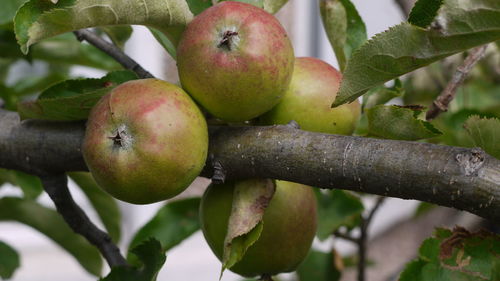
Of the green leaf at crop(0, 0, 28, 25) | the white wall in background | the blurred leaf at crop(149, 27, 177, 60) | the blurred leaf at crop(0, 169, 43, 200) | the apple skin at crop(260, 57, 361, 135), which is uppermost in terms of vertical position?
the blurred leaf at crop(149, 27, 177, 60)

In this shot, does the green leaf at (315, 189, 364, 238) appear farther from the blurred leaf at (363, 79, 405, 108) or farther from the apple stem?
the apple stem

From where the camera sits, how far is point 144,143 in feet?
1.64

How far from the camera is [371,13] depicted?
3.68 metres

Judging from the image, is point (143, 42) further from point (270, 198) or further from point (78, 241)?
point (270, 198)

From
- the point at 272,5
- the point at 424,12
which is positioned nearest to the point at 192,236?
the point at 272,5

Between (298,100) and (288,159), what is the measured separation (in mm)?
106

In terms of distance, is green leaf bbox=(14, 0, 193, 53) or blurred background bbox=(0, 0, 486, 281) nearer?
green leaf bbox=(14, 0, 193, 53)

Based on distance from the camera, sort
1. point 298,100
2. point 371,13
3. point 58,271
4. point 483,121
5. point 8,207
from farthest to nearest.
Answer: point 371,13 → point 58,271 → point 8,207 → point 298,100 → point 483,121

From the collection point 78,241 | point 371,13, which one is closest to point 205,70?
point 78,241

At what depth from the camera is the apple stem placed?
53 cm

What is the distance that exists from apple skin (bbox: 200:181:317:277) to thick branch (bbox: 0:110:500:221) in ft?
0.11

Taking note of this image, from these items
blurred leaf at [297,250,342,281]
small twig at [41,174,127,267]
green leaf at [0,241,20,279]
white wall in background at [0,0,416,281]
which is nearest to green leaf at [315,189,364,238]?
blurred leaf at [297,250,342,281]

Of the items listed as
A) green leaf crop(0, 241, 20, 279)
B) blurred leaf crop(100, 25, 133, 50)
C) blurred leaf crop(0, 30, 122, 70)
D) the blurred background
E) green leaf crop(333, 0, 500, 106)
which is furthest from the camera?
the blurred background

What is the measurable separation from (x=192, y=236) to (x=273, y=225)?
87.5 inches
